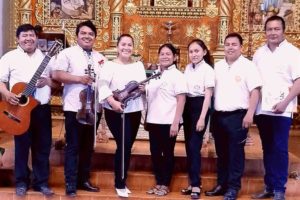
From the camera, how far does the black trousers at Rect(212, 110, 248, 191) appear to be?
519 cm

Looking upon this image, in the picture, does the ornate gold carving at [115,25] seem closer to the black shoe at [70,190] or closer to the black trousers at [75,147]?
the black trousers at [75,147]

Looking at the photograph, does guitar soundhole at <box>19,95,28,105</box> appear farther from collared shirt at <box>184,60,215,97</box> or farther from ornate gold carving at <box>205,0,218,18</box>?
ornate gold carving at <box>205,0,218,18</box>

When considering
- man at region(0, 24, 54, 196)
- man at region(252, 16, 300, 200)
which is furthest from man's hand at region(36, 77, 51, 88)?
man at region(252, 16, 300, 200)

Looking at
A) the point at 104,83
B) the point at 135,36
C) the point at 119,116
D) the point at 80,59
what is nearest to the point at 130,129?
the point at 119,116

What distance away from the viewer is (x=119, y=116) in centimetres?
526

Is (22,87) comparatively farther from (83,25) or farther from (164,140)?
(164,140)

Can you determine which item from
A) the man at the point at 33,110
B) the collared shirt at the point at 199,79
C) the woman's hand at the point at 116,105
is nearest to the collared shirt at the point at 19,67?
the man at the point at 33,110

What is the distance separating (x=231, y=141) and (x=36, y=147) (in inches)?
75.4

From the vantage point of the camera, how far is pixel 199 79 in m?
5.30

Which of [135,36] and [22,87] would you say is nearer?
[22,87]

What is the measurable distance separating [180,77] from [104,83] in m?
0.74

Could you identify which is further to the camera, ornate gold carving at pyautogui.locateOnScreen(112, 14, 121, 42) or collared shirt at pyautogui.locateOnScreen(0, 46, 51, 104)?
ornate gold carving at pyautogui.locateOnScreen(112, 14, 121, 42)

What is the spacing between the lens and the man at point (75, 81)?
5.28m

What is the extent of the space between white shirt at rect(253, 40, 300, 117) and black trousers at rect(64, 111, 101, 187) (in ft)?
5.60
